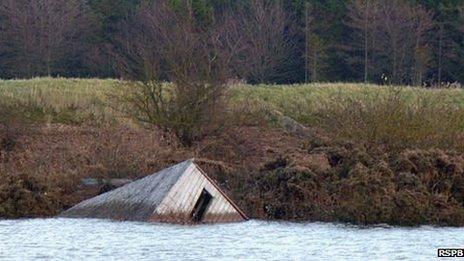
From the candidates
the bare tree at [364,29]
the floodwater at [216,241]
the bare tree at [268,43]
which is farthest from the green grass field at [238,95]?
the bare tree at [364,29]

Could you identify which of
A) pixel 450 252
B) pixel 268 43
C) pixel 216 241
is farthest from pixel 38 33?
pixel 450 252

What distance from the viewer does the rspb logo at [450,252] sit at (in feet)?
62.5

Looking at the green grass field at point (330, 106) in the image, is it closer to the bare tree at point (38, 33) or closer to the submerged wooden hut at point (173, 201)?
the submerged wooden hut at point (173, 201)

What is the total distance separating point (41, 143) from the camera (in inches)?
1344

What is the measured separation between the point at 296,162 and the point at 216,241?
242 inches

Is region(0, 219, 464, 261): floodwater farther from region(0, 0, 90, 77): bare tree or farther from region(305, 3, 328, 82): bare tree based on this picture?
region(0, 0, 90, 77): bare tree

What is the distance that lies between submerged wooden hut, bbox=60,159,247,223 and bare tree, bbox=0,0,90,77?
44536mm

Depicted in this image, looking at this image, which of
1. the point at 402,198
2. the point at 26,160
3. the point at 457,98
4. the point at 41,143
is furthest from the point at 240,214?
the point at 457,98

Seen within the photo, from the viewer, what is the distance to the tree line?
6862cm

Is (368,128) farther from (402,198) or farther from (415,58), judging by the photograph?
(415,58)

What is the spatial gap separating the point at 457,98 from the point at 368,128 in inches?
705

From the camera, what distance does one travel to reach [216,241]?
20891 mm

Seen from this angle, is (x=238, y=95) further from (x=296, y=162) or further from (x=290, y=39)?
(x=290, y=39)

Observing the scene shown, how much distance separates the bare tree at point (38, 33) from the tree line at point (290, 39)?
64 mm
